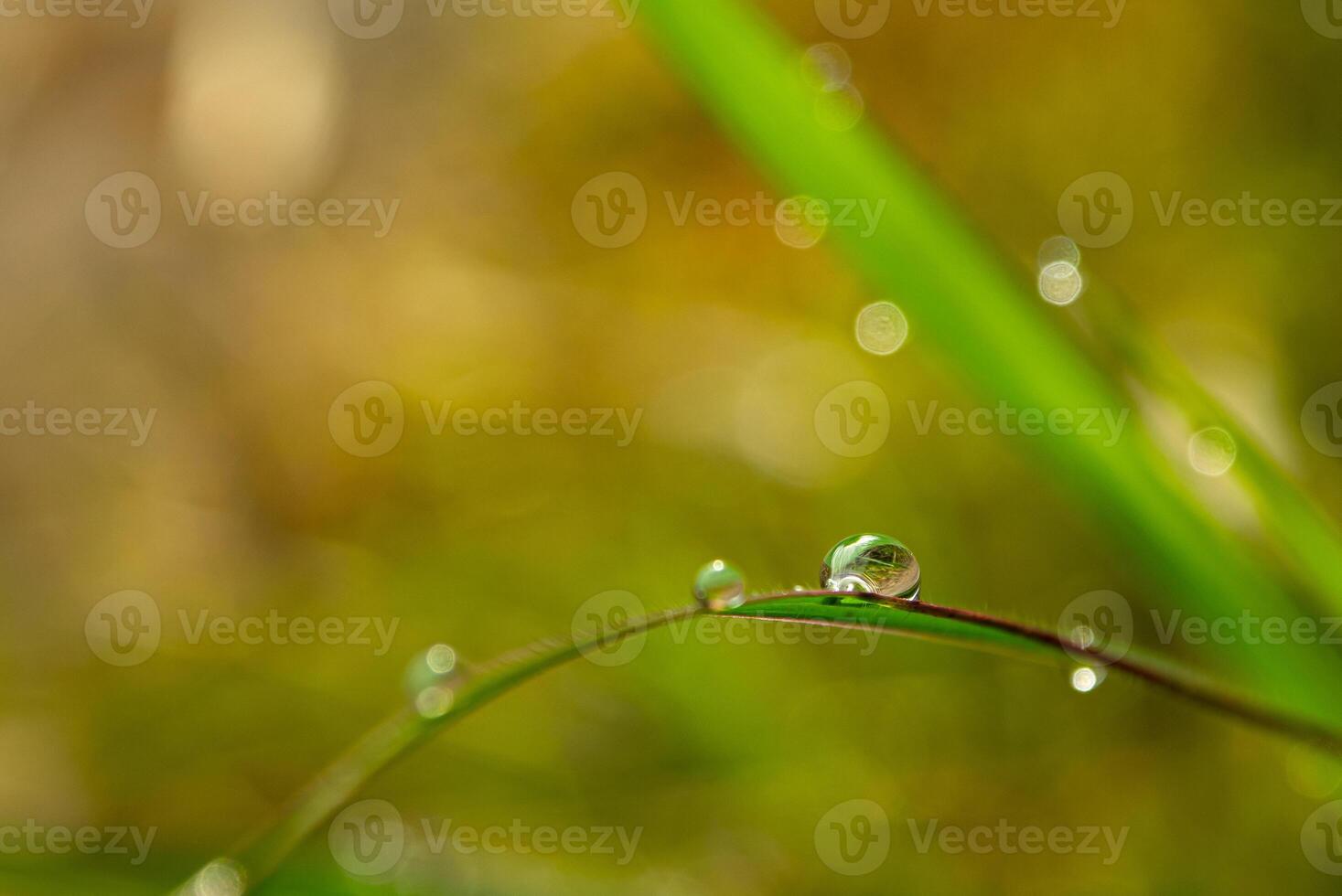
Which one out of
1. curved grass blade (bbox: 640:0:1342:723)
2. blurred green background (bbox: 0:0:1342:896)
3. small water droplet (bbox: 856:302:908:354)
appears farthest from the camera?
small water droplet (bbox: 856:302:908:354)

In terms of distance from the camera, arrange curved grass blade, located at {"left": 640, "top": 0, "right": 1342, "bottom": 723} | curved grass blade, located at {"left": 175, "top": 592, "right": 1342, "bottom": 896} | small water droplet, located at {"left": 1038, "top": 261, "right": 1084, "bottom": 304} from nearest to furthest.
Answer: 1. curved grass blade, located at {"left": 175, "top": 592, "right": 1342, "bottom": 896}
2. curved grass blade, located at {"left": 640, "top": 0, "right": 1342, "bottom": 723}
3. small water droplet, located at {"left": 1038, "top": 261, "right": 1084, "bottom": 304}

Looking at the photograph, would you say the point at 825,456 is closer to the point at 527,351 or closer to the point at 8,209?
the point at 527,351

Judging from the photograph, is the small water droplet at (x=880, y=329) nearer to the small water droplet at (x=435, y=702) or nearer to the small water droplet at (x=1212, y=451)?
the small water droplet at (x=1212, y=451)

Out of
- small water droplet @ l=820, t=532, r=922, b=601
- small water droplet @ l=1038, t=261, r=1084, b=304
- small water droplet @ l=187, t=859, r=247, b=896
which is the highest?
small water droplet @ l=1038, t=261, r=1084, b=304

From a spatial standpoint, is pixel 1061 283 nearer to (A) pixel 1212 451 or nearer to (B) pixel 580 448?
(A) pixel 1212 451

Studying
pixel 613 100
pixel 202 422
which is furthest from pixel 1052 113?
pixel 202 422

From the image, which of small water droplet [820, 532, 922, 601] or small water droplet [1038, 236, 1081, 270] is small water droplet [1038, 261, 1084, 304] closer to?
small water droplet [1038, 236, 1081, 270]

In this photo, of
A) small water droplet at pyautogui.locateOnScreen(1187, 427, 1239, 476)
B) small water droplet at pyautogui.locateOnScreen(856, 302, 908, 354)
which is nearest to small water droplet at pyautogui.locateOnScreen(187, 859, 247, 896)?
small water droplet at pyautogui.locateOnScreen(1187, 427, 1239, 476)

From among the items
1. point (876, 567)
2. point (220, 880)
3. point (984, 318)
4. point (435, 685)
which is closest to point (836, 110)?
point (984, 318)
